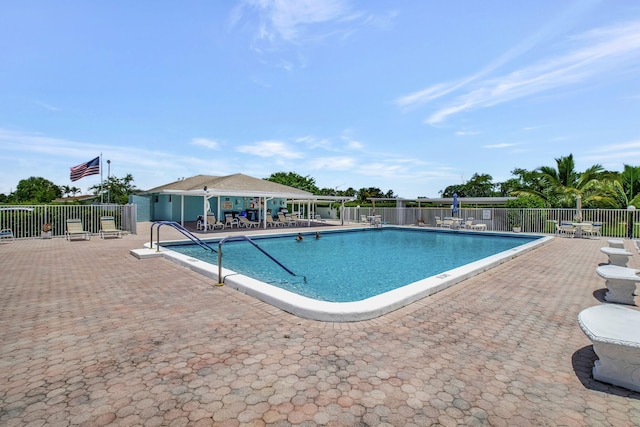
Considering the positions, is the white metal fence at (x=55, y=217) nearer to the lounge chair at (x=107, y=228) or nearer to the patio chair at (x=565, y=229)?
the lounge chair at (x=107, y=228)

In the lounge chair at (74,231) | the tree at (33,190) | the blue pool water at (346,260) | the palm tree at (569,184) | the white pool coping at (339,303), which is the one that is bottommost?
the blue pool water at (346,260)

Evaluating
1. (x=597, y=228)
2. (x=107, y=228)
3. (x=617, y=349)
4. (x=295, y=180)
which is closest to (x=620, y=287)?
(x=617, y=349)

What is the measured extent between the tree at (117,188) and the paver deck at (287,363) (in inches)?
1880

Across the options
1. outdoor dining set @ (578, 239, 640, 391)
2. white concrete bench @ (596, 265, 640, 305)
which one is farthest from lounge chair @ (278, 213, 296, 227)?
outdoor dining set @ (578, 239, 640, 391)

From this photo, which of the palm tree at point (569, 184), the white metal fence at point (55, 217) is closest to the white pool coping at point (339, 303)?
the white metal fence at point (55, 217)

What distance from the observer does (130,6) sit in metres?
9.55

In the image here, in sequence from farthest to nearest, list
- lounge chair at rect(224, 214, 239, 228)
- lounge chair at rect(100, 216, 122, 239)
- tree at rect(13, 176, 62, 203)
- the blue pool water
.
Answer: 1. tree at rect(13, 176, 62, 203)
2. lounge chair at rect(224, 214, 239, 228)
3. lounge chair at rect(100, 216, 122, 239)
4. the blue pool water

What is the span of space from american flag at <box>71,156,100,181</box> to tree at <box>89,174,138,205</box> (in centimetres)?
2925

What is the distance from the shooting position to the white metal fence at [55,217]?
13656 millimetres

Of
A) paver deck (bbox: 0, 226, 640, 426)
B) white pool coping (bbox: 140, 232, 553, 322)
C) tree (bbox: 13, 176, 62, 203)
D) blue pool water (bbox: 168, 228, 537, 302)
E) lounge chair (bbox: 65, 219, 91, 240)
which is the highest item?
tree (bbox: 13, 176, 62, 203)

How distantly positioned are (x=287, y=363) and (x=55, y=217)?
56.1 feet

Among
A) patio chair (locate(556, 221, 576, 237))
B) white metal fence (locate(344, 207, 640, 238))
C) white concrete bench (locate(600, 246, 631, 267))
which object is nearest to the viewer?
white concrete bench (locate(600, 246, 631, 267))

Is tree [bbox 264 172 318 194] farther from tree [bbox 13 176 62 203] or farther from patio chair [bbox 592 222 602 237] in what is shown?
tree [bbox 13 176 62 203]

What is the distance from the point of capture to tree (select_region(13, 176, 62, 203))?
53.5 metres
